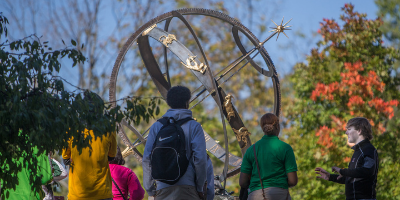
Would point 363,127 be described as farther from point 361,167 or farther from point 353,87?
point 353,87

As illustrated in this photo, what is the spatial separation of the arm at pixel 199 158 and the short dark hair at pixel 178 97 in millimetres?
248

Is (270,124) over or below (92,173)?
over

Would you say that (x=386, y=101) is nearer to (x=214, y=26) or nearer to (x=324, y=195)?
(x=324, y=195)

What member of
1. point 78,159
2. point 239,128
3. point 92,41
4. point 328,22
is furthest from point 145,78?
point 78,159

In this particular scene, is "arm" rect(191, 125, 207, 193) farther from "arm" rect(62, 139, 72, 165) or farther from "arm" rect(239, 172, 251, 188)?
"arm" rect(62, 139, 72, 165)

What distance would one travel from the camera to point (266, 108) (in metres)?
16.1

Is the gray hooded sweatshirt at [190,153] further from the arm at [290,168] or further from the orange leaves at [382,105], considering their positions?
the orange leaves at [382,105]

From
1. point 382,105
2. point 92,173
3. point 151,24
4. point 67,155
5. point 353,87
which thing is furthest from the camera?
point 353,87

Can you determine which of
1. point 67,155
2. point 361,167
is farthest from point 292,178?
point 67,155

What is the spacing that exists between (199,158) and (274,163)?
645 mm

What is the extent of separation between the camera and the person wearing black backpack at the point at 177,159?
287 centimetres

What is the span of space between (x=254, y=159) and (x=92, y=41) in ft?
41.9

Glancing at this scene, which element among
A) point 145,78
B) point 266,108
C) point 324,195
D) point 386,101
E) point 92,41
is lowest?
point 324,195

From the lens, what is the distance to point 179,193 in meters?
2.91
